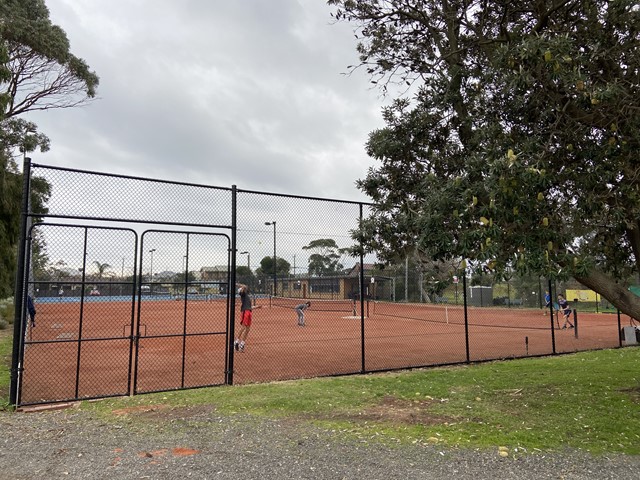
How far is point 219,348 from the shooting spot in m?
13.3

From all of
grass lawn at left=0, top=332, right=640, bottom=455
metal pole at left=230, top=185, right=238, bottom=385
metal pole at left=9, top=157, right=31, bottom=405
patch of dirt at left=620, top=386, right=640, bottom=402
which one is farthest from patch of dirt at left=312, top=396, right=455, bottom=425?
metal pole at left=9, top=157, right=31, bottom=405

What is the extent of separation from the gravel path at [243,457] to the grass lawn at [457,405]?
33 cm

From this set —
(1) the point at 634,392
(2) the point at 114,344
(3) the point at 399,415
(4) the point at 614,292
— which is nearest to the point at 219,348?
(2) the point at 114,344

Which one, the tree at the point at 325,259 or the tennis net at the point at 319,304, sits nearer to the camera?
the tree at the point at 325,259

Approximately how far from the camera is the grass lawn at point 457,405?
16.8 feet

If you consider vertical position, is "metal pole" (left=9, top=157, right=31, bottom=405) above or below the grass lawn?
above

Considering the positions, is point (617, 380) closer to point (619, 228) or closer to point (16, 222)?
point (619, 228)

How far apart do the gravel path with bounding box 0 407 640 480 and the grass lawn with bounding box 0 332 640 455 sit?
1.08 ft

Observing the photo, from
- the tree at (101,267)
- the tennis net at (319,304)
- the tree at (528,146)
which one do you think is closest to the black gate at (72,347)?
the tree at (101,267)

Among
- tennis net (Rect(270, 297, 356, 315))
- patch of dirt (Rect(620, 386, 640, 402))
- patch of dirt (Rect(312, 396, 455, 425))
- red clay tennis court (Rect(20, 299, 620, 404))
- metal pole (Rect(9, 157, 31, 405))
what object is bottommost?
red clay tennis court (Rect(20, 299, 620, 404))

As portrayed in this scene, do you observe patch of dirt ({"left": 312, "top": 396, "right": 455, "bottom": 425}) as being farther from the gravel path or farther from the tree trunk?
the tree trunk

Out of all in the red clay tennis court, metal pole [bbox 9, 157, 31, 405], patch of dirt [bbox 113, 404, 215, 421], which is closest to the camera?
patch of dirt [bbox 113, 404, 215, 421]

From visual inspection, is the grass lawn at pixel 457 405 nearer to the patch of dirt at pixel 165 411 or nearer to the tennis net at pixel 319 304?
the patch of dirt at pixel 165 411

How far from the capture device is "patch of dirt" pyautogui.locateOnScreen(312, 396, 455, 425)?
5.77 m
